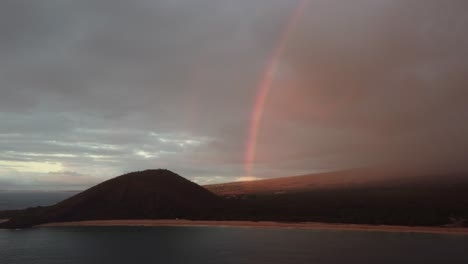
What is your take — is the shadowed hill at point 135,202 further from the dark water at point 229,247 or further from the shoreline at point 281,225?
the dark water at point 229,247

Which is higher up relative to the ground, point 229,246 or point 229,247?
point 229,246

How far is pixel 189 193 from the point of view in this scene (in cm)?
15062

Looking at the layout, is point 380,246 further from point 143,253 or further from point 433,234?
point 143,253

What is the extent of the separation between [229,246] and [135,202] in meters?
67.2

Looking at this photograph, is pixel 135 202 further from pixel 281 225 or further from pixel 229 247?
pixel 229 247

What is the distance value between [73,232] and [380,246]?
7557 cm

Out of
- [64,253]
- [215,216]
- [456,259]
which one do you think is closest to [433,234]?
[456,259]

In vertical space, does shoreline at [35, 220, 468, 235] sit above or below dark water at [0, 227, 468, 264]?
above

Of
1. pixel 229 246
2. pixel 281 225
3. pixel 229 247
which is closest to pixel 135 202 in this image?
pixel 281 225

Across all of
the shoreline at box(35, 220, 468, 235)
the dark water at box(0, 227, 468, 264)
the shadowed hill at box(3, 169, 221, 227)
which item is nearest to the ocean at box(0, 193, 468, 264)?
the dark water at box(0, 227, 468, 264)

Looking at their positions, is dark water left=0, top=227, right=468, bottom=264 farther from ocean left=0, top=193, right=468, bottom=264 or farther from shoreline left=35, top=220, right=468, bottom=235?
shoreline left=35, top=220, right=468, bottom=235

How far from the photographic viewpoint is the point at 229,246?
8031cm

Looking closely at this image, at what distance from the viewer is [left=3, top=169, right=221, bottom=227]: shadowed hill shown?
438ft

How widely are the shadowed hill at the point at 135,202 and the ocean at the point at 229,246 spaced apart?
20860 mm
